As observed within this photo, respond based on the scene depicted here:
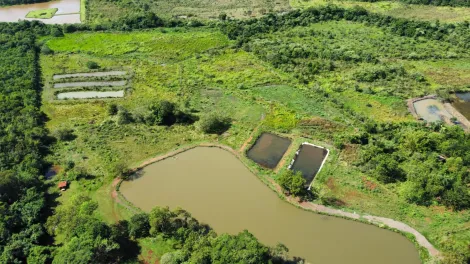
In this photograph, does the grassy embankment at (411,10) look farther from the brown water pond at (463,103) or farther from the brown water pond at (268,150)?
the brown water pond at (268,150)

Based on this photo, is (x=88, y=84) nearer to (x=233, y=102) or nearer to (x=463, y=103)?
(x=233, y=102)

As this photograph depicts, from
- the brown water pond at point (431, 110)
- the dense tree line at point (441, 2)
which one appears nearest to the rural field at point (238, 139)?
the brown water pond at point (431, 110)

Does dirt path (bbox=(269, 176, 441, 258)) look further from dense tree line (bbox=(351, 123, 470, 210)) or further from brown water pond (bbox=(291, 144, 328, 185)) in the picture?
dense tree line (bbox=(351, 123, 470, 210))

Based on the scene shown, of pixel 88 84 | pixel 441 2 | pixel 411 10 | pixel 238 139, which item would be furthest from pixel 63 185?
pixel 441 2

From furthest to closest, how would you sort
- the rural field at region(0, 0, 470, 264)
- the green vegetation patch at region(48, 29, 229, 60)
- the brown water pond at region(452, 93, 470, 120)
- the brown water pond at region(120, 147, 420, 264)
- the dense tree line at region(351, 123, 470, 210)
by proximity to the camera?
the green vegetation patch at region(48, 29, 229, 60), the brown water pond at region(452, 93, 470, 120), the dense tree line at region(351, 123, 470, 210), the rural field at region(0, 0, 470, 264), the brown water pond at region(120, 147, 420, 264)

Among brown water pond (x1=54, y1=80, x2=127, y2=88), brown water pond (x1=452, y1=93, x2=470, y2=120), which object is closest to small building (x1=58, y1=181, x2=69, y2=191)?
brown water pond (x1=54, y1=80, x2=127, y2=88)
